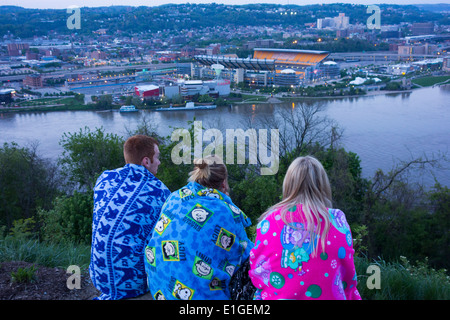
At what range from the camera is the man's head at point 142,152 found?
3.34ft

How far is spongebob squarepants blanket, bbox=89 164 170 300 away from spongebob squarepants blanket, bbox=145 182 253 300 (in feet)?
0.31

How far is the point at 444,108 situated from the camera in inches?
442

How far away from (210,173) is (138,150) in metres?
0.25

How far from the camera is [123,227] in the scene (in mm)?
930

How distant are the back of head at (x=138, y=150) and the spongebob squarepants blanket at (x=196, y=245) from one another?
0.21 m

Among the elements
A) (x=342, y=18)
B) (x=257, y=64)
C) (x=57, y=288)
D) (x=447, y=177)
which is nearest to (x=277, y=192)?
(x=57, y=288)

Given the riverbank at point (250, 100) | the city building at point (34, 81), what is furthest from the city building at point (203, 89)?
the city building at point (34, 81)

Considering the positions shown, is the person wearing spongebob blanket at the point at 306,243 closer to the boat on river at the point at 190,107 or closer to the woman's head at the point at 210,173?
the woman's head at the point at 210,173

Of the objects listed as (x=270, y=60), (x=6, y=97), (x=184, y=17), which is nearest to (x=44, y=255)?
(x=6, y=97)

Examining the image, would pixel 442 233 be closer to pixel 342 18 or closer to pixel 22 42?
pixel 22 42
